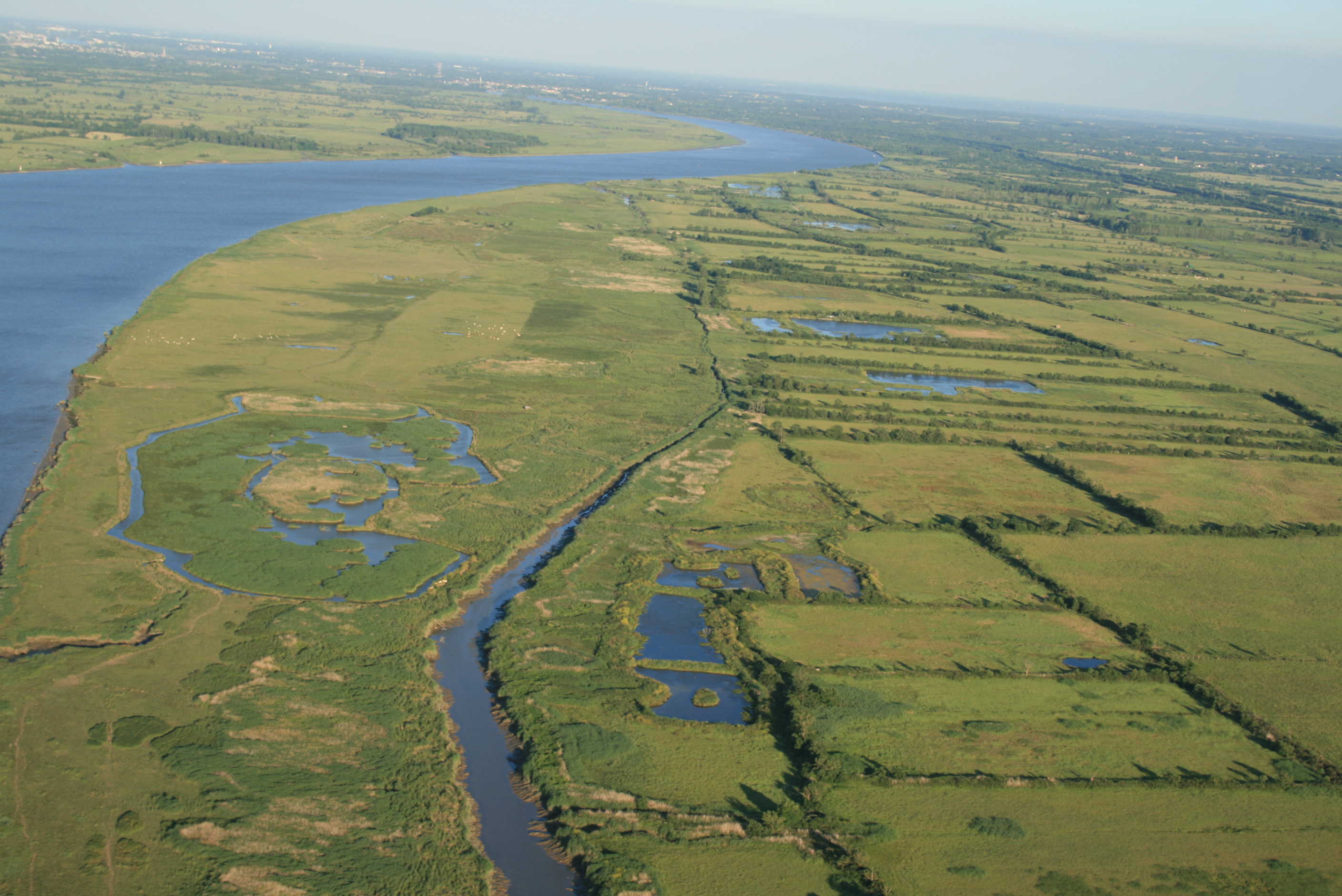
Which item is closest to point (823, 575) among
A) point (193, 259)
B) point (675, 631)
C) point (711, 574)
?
point (711, 574)

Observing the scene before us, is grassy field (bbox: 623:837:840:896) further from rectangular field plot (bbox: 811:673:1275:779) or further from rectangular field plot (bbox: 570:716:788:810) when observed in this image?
rectangular field plot (bbox: 811:673:1275:779)

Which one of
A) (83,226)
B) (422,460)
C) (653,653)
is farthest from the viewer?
(83,226)

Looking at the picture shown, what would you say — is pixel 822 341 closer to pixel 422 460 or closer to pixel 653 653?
pixel 422 460

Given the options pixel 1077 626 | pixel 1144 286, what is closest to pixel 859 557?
pixel 1077 626

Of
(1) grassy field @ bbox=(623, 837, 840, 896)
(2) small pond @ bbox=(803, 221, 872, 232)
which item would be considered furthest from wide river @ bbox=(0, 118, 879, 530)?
(2) small pond @ bbox=(803, 221, 872, 232)

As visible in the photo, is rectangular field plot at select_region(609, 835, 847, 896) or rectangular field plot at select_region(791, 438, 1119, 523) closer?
rectangular field plot at select_region(609, 835, 847, 896)

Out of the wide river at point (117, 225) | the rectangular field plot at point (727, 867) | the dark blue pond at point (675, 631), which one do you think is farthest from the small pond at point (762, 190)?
the rectangular field plot at point (727, 867)
